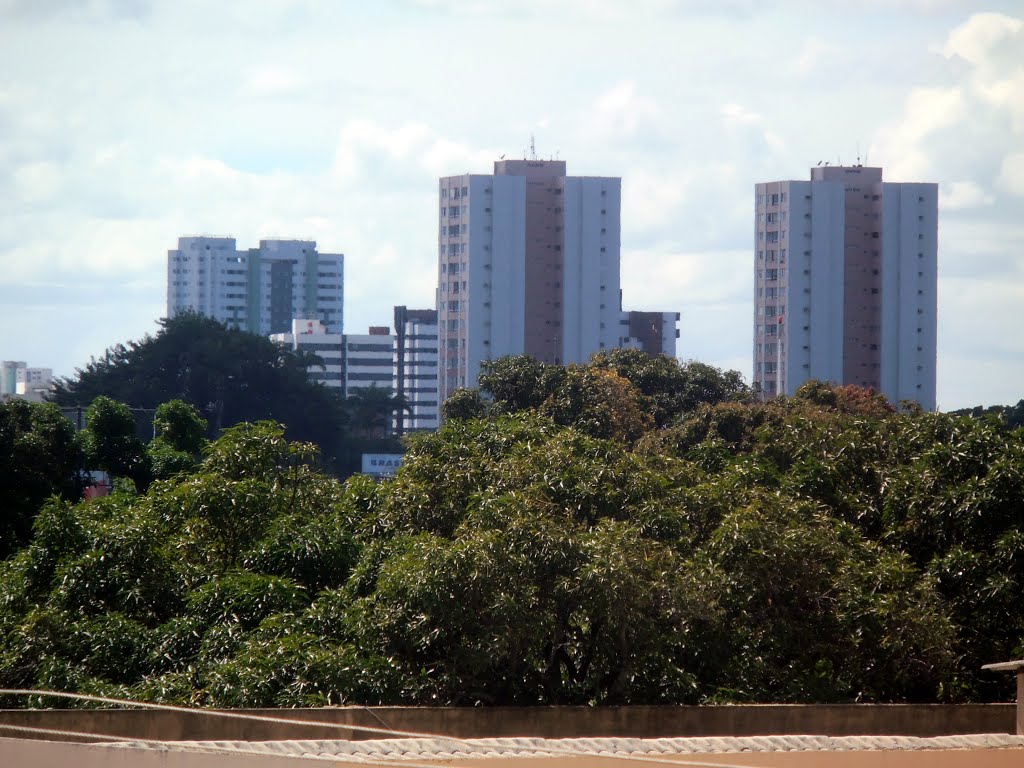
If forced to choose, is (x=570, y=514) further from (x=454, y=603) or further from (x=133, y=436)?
(x=133, y=436)

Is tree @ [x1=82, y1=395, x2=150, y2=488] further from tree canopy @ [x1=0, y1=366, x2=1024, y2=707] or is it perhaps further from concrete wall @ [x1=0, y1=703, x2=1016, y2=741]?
concrete wall @ [x1=0, y1=703, x2=1016, y2=741]

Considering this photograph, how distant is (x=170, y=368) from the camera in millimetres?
81625

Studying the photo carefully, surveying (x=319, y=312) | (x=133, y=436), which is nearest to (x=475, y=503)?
(x=133, y=436)

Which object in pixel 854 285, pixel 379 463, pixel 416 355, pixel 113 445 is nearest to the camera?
pixel 113 445

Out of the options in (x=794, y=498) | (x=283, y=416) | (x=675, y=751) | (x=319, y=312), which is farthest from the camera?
(x=319, y=312)

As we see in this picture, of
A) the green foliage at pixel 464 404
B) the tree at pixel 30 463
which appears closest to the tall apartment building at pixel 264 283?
the green foliage at pixel 464 404

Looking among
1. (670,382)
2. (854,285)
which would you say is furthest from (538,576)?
(854,285)

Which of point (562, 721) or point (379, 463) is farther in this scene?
point (379, 463)

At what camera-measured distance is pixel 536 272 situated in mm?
106125

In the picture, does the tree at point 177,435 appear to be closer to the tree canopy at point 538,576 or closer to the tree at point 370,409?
the tree canopy at point 538,576

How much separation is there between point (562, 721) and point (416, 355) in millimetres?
133725

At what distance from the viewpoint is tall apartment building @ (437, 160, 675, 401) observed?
104938 mm

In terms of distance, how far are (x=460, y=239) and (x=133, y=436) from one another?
79410 millimetres

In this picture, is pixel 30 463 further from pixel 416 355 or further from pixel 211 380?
pixel 416 355
